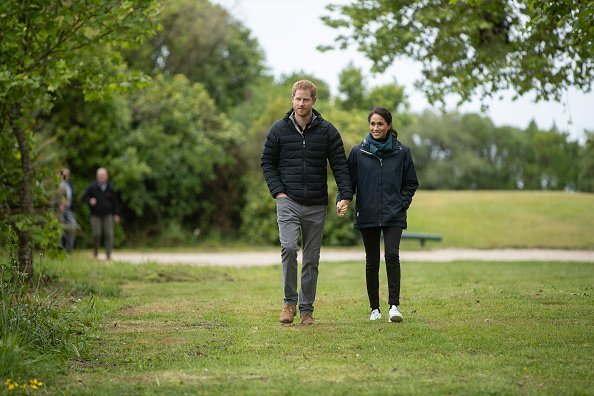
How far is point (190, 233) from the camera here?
31578 millimetres

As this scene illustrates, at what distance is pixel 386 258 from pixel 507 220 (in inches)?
1319

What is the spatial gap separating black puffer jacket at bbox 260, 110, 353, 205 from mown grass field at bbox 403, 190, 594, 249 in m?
20.9

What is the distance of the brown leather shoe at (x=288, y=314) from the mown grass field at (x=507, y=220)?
68.4ft

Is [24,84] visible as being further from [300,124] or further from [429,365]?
[429,365]

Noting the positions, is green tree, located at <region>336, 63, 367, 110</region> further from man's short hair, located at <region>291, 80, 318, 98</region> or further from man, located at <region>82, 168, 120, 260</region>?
man's short hair, located at <region>291, 80, 318, 98</region>

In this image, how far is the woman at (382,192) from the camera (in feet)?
30.4

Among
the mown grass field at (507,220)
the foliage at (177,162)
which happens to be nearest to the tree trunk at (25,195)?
the foliage at (177,162)

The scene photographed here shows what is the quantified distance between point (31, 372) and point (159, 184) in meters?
23.5

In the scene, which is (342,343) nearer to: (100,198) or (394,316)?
(394,316)

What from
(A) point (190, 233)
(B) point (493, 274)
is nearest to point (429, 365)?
(B) point (493, 274)

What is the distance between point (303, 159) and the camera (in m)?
9.12

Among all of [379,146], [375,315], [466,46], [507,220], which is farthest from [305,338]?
[507,220]

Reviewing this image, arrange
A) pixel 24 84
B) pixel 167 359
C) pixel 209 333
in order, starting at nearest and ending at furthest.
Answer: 1. pixel 167 359
2. pixel 209 333
3. pixel 24 84

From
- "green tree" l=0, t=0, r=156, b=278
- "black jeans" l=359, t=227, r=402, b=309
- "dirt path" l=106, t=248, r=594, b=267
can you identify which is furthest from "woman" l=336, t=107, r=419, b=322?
"dirt path" l=106, t=248, r=594, b=267
